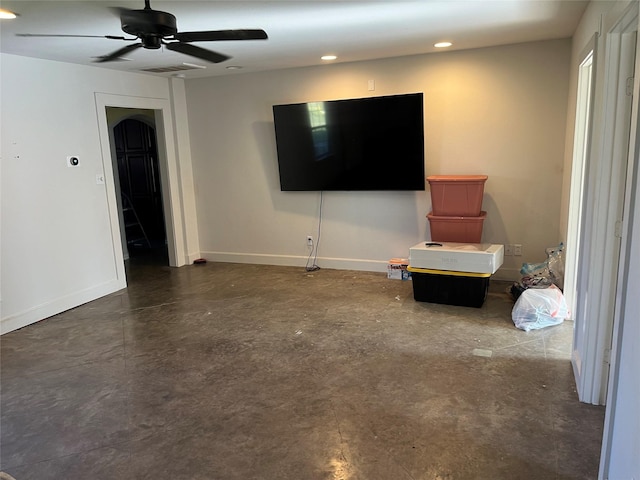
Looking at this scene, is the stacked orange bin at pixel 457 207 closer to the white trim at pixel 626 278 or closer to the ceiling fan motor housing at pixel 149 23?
the white trim at pixel 626 278

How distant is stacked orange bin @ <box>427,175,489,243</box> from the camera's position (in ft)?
14.7

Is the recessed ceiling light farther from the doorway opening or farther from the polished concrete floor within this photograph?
the doorway opening

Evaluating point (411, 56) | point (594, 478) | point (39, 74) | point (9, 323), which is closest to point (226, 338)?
point (9, 323)

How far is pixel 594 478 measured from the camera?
6.64ft

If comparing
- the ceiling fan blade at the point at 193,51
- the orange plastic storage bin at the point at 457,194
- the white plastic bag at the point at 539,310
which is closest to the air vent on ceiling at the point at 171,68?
the ceiling fan blade at the point at 193,51

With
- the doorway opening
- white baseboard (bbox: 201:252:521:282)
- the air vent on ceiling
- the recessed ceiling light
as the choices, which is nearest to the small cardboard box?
white baseboard (bbox: 201:252:521:282)

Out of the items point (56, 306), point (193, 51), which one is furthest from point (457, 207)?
point (56, 306)

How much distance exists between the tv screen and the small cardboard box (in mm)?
816

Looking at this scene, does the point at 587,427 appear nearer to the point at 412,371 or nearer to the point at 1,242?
the point at 412,371

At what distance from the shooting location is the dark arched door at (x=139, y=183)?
7422 mm

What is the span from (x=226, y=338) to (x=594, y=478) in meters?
2.60

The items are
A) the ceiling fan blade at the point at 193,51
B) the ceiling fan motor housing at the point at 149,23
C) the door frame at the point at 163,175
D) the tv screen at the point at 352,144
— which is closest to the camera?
the ceiling fan motor housing at the point at 149,23

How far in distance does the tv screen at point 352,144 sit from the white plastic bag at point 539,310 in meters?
1.68

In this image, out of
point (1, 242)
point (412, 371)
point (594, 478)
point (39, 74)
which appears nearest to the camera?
point (594, 478)
